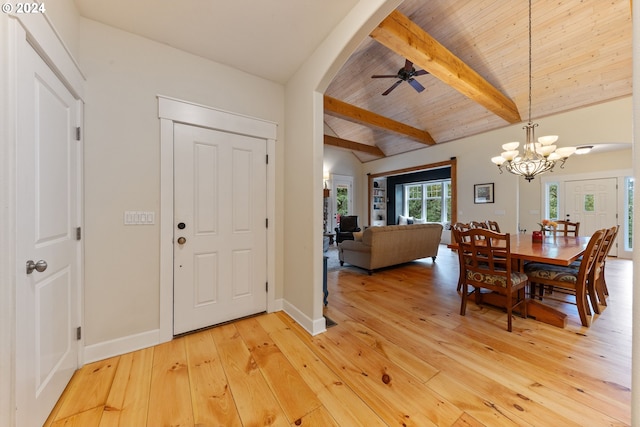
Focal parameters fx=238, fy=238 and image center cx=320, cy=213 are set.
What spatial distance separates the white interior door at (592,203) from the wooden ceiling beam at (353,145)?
16.3 feet

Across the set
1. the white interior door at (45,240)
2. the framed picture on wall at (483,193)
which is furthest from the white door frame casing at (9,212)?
the framed picture on wall at (483,193)

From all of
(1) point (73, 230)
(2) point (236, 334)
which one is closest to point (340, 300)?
(2) point (236, 334)

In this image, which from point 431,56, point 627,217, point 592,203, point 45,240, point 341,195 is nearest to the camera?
point 45,240

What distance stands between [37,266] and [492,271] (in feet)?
10.8

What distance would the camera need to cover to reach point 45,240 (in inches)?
51.4

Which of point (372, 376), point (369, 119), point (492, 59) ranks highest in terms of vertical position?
point (492, 59)

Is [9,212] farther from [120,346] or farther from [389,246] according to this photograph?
[389,246]

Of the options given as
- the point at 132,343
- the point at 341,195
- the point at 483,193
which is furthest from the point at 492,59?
the point at 132,343

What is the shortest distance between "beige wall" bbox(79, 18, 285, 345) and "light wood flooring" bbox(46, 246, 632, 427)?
15.6 inches

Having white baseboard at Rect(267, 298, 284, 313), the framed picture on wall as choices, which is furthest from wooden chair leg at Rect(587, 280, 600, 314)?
the framed picture on wall

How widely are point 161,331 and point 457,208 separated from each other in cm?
685

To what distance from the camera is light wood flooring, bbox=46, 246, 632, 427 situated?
1306 mm

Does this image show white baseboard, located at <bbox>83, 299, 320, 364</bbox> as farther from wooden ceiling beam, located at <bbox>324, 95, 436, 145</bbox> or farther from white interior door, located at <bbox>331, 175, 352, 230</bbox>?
white interior door, located at <bbox>331, 175, 352, 230</bbox>

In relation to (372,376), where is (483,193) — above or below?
above
